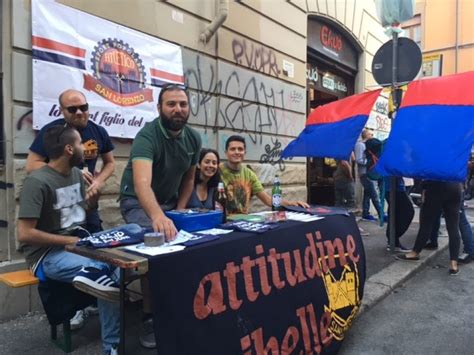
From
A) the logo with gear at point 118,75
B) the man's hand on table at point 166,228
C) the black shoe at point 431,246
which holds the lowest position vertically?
the black shoe at point 431,246

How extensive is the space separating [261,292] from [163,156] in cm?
119

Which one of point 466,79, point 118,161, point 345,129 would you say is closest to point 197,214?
point 118,161

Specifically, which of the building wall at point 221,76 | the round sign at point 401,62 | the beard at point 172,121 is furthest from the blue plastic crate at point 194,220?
the round sign at point 401,62

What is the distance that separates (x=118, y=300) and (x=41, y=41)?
101 inches

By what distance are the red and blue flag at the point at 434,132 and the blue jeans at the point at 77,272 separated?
294 cm

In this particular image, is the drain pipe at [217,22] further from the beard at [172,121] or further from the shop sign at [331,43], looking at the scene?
the shop sign at [331,43]

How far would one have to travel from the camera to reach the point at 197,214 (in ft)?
8.75

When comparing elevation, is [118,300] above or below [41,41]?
below

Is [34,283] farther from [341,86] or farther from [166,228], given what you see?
[341,86]

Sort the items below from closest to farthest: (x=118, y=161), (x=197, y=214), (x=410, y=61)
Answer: (x=197, y=214) < (x=118, y=161) < (x=410, y=61)

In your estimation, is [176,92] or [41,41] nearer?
[176,92]

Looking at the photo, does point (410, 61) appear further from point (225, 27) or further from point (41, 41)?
point (41, 41)

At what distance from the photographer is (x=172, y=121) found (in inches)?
114

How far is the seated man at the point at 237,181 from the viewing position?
13.6 feet
